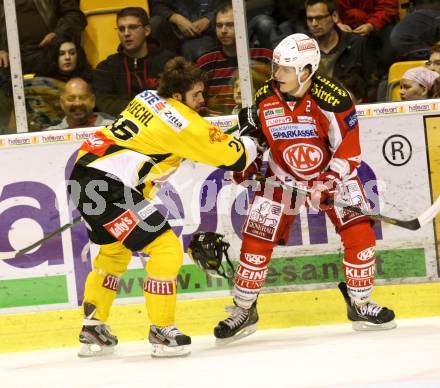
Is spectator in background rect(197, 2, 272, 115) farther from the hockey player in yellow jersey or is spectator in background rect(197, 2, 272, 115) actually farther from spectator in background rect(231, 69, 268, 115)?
the hockey player in yellow jersey

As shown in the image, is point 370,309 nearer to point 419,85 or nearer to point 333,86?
point 333,86

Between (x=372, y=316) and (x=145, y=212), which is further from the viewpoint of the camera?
(x=372, y=316)

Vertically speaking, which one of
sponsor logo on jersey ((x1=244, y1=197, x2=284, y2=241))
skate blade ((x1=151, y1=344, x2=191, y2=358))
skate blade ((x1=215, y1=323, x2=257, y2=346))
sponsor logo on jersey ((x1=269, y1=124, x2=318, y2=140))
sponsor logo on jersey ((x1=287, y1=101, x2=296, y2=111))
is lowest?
skate blade ((x1=215, y1=323, x2=257, y2=346))

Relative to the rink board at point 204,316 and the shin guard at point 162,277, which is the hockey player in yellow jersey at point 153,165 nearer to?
the shin guard at point 162,277

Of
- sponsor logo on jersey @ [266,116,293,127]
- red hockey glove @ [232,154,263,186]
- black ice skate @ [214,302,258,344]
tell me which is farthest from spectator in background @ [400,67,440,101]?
black ice skate @ [214,302,258,344]

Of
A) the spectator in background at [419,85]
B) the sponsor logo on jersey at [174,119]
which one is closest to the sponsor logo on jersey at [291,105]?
the sponsor logo on jersey at [174,119]

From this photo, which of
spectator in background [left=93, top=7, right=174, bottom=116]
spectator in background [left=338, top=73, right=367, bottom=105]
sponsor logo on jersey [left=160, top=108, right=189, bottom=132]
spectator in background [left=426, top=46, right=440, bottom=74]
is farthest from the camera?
spectator in background [left=93, top=7, right=174, bottom=116]

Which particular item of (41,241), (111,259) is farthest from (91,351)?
(41,241)

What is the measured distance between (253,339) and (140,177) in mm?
1044

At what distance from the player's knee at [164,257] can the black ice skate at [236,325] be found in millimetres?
534

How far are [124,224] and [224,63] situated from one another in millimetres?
1198

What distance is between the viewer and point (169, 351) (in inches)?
184

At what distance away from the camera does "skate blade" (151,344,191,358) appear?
4.66 m

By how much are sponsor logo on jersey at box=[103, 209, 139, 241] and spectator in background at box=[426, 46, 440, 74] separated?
69.6 inches
